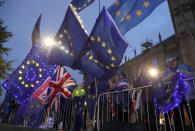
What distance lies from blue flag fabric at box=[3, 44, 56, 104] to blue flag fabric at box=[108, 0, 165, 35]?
12.9 ft

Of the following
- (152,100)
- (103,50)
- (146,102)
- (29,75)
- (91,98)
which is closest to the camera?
(103,50)

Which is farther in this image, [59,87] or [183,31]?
[183,31]

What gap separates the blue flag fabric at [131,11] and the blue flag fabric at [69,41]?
1.11m

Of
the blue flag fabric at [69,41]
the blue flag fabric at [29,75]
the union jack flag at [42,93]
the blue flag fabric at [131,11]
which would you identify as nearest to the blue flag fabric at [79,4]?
the blue flag fabric at [69,41]

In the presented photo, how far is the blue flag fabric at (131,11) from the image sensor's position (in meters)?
3.55

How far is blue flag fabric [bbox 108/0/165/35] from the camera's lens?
355 cm

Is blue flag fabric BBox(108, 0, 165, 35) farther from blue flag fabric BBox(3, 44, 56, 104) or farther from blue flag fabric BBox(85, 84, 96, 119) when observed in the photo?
blue flag fabric BBox(3, 44, 56, 104)

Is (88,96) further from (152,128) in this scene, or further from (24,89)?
(24,89)

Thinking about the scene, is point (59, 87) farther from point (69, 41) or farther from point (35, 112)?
point (69, 41)

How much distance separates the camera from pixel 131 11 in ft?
12.5

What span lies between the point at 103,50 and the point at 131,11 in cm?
143

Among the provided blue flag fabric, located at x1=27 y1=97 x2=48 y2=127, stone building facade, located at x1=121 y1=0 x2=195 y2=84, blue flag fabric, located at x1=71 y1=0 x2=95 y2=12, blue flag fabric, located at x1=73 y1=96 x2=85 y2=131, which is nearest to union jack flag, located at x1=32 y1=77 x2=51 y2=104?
blue flag fabric, located at x1=27 y1=97 x2=48 y2=127

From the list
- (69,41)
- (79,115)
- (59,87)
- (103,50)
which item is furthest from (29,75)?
(103,50)

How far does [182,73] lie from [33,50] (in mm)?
5834
